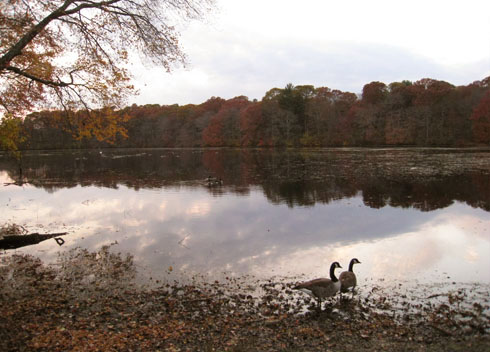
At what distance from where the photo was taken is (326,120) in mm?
91625

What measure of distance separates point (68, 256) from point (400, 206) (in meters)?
15.3

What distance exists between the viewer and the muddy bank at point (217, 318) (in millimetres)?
5738

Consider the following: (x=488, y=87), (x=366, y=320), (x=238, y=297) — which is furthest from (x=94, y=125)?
(x=488, y=87)

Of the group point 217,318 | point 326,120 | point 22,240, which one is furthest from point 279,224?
point 326,120

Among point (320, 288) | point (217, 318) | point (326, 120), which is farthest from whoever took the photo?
point (326, 120)

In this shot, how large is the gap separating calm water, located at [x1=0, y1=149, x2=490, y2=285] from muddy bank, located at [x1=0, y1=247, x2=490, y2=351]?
134cm

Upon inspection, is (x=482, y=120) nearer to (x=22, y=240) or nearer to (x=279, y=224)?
(x=279, y=224)

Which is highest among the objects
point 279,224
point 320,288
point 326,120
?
point 326,120

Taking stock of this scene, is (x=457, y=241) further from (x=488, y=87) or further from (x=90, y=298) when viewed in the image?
(x=488, y=87)

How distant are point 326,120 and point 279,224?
81110 mm

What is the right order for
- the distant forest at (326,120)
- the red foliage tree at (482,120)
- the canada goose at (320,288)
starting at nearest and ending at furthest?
the canada goose at (320,288)
the red foliage tree at (482,120)
the distant forest at (326,120)

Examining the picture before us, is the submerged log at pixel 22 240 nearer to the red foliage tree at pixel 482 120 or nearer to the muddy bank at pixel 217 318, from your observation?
the muddy bank at pixel 217 318

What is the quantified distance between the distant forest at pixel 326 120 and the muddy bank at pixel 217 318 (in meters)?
56.2

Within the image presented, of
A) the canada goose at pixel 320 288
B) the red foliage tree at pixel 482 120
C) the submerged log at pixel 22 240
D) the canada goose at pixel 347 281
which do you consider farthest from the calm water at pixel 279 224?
the red foliage tree at pixel 482 120
